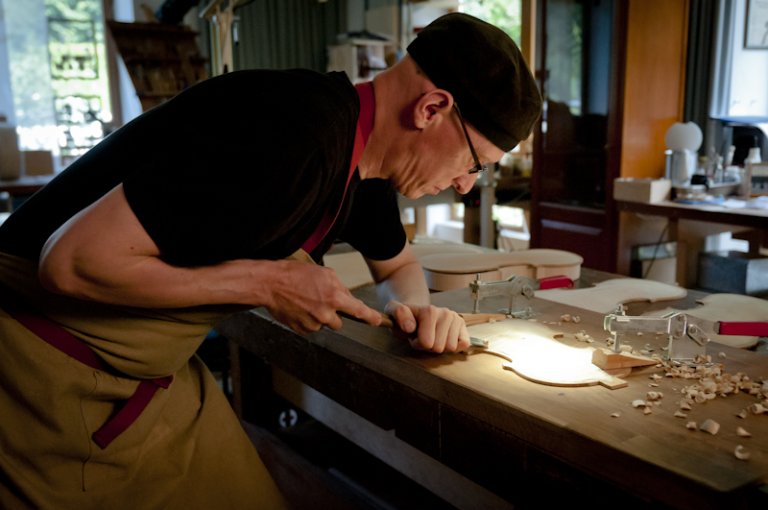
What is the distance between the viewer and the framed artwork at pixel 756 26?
3.98 m

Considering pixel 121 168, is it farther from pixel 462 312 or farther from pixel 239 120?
pixel 462 312

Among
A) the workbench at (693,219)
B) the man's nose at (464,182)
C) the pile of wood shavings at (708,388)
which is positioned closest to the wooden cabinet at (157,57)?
the workbench at (693,219)

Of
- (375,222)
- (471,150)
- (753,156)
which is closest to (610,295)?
(375,222)

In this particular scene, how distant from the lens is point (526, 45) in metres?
5.03

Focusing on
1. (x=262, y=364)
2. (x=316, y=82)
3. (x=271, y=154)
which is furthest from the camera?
(x=262, y=364)

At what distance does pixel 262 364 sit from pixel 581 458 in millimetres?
1488

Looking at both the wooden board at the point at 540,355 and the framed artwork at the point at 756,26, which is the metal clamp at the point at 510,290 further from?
the framed artwork at the point at 756,26

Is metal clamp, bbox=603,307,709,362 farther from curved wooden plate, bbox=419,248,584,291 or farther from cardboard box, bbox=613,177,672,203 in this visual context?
cardboard box, bbox=613,177,672,203

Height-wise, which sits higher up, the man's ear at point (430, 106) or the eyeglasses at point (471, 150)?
the man's ear at point (430, 106)

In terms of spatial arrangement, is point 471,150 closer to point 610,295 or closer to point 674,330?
point 674,330

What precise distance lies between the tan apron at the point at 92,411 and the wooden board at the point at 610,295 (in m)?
1.03

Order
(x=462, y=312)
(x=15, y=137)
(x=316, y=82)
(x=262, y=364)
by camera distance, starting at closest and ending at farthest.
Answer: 1. (x=316, y=82)
2. (x=462, y=312)
3. (x=262, y=364)
4. (x=15, y=137)

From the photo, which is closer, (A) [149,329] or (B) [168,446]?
(A) [149,329]

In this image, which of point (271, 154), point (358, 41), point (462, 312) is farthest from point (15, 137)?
point (271, 154)
